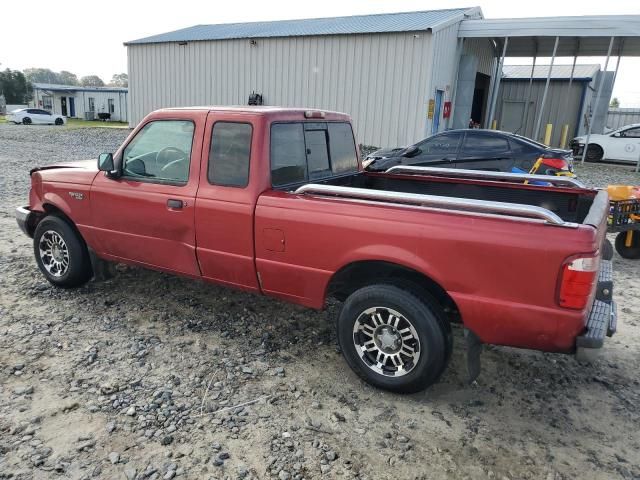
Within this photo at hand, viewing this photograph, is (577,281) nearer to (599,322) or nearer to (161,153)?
(599,322)

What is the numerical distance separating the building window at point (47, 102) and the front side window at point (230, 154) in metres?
58.9

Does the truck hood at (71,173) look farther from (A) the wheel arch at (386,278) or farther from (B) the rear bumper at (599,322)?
(B) the rear bumper at (599,322)

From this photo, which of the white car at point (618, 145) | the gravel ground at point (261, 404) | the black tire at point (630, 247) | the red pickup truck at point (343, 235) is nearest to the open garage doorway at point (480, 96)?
the white car at point (618, 145)

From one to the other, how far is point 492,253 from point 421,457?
4.10 ft

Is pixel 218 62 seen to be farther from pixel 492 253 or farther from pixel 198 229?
pixel 492 253

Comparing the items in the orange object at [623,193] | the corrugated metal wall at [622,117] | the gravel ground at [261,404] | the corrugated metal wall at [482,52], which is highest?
the corrugated metal wall at [482,52]

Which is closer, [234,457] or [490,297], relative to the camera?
[234,457]

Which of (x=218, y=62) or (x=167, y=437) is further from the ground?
(x=218, y=62)

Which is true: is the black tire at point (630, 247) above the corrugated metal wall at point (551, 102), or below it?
below

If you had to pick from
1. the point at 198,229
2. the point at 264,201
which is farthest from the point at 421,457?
the point at 198,229

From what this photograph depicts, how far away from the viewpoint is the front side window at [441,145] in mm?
10273

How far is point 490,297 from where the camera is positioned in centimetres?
301

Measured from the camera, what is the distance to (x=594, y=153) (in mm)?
18906

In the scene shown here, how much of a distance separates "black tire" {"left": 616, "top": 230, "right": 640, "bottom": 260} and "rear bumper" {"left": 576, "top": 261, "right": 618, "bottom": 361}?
3610 mm
